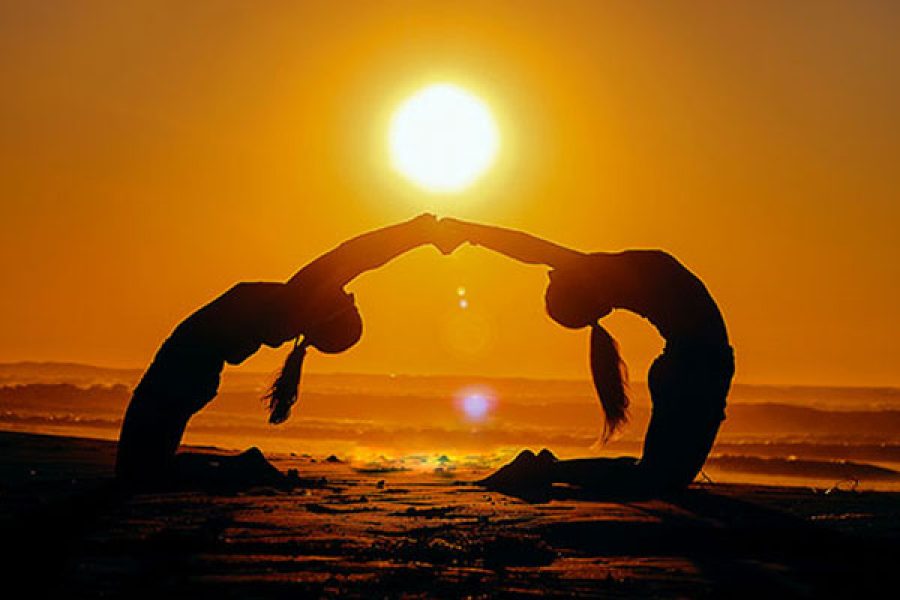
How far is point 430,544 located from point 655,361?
452 centimetres

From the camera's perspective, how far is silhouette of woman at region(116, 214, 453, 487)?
12633 millimetres

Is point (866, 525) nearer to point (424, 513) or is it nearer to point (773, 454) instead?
point (424, 513)

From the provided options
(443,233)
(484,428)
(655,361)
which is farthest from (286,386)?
(484,428)

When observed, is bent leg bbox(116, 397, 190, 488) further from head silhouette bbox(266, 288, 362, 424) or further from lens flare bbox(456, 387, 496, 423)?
lens flare bbox(456, 387, 496, 423)

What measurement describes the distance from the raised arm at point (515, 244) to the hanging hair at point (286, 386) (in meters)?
2.02

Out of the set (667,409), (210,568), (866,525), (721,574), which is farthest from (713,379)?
(210,568)

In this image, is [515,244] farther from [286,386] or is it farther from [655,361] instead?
[286,386]

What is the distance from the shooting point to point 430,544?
8.80 m

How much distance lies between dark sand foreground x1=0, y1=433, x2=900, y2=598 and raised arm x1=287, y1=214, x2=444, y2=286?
2226 mm

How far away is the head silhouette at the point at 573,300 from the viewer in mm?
12930

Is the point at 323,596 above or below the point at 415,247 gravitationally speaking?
below

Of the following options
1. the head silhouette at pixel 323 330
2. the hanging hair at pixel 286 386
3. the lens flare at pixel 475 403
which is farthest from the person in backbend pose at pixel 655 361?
the lens flare at pixel 475 403

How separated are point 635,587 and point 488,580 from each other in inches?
33.5

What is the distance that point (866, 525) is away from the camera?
419 inches
